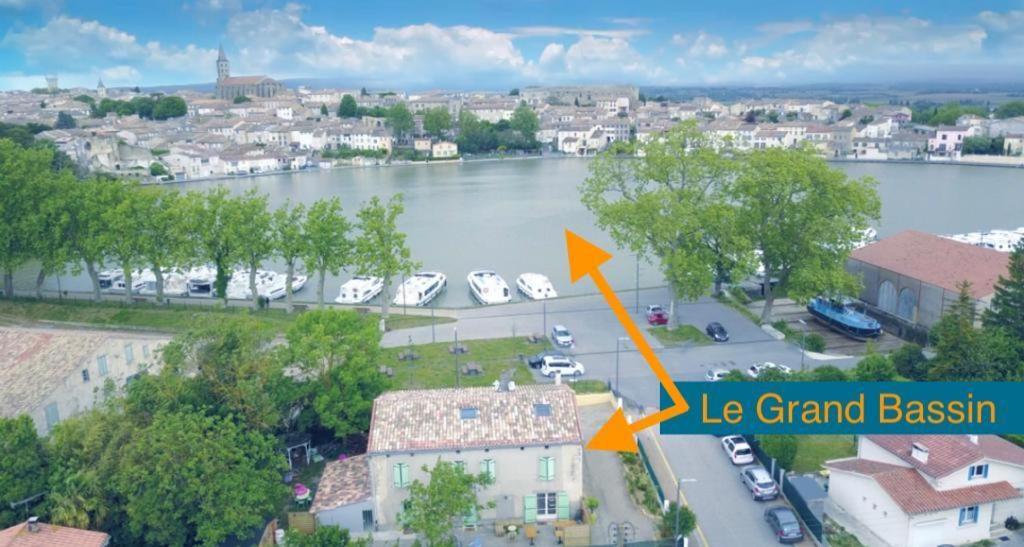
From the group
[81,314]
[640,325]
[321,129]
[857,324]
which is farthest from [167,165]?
[857,324]

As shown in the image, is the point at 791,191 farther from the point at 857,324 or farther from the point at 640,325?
the point at 640,325

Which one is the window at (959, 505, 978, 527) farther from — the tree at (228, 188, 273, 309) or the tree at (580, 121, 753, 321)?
the tree at (228, 188, 273, 309)

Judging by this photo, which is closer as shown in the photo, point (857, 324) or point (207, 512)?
point (207, 512)

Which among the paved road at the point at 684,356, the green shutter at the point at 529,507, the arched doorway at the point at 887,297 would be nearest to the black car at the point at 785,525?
the paved road at the point at 684,356

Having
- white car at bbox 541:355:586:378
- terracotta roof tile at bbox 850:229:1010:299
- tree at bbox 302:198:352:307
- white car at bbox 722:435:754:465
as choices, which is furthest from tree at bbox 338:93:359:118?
white car at bbox 722:435:754:465

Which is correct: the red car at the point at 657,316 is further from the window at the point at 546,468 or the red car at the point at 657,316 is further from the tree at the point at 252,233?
the tree at the point at 252,233

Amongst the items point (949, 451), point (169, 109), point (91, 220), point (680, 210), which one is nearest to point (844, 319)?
point (680, 210)

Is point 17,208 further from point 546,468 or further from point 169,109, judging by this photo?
point 169,109
